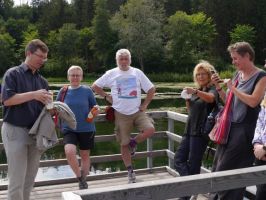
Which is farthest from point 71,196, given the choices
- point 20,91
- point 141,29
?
point 141,29

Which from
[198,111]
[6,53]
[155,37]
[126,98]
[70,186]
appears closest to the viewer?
[198,111]

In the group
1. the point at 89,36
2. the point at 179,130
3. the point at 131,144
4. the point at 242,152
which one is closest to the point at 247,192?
the point at 242,152

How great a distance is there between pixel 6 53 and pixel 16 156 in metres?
54.9

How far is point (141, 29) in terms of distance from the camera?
5259cm

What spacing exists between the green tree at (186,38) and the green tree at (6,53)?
67.7ft

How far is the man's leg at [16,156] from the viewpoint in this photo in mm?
3625

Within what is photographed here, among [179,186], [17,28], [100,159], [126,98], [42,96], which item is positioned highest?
[17,28]

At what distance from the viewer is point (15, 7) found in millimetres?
85875

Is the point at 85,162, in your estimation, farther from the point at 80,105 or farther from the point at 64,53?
the point at 64,53

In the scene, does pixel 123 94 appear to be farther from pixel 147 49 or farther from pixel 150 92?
pixel 147 49

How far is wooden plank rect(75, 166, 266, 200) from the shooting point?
80.1 inches

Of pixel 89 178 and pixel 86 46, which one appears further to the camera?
pixel 86 46

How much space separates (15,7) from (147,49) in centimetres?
4320

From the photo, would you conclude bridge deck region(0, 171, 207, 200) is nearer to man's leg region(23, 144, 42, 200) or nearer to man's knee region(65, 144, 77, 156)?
man's knee region(65, 144, 77, 156)
